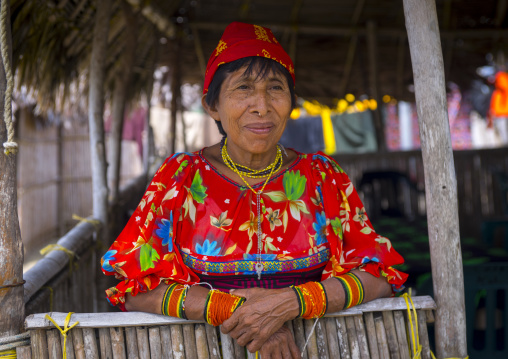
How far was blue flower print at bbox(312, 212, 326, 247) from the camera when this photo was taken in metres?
1.85

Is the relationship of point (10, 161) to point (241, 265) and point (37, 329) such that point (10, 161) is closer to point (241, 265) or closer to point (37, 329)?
point (37, 329)

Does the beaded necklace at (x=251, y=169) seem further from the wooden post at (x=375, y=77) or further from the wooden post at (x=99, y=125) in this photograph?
the wooden post at (x=375, y=77)

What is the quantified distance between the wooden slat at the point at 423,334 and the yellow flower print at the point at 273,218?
0.57 m

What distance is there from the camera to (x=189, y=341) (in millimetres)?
1655

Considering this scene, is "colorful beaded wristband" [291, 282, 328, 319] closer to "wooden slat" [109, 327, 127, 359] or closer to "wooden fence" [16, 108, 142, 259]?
"wooden slat" [109, 327, 127, 359]

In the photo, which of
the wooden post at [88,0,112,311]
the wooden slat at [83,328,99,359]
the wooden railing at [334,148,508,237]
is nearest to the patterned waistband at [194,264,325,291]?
the wooden slat at [83,328,99,359]

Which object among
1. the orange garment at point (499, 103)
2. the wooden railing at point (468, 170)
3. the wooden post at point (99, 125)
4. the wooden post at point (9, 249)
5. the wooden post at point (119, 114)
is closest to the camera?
the wooden post at point (9, 249)

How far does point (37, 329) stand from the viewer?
5.24ft

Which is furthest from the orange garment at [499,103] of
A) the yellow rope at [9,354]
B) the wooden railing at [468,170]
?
the yellow rope at [9,354]

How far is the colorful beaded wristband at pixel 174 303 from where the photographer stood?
63.8 inches

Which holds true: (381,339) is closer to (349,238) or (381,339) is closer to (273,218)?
(349,238)

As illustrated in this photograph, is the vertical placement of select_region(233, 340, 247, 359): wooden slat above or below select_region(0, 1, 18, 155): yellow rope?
below

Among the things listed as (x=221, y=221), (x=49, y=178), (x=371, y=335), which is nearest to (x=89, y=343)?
(x=221, y=221)

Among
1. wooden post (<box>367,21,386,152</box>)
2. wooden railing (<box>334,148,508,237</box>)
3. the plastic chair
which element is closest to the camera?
the plastic chair
